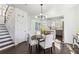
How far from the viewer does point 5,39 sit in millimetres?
2172

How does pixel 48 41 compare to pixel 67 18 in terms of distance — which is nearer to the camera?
pixel 67 18

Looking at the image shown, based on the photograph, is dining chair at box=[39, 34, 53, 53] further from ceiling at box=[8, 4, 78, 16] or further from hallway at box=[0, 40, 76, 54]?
ceiling at box=[8, 4, 78, 16]

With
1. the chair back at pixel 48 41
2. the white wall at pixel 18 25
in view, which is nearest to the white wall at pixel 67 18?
the chair back at pixel 48 41

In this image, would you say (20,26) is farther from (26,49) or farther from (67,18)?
(67,18)

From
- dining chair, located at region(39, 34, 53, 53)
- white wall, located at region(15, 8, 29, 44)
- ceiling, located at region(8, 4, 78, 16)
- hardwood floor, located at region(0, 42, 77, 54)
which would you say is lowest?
hardwood floor, located at region(0, 42, 77, 54)

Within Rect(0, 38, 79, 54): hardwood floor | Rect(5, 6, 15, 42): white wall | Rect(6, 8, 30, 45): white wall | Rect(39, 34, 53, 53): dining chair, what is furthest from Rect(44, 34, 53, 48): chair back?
Rect(5, 6, 15, 42): white wall

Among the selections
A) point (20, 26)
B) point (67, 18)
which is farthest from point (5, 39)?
point (67, 18)

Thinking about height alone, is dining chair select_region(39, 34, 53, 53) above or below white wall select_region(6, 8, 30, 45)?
below

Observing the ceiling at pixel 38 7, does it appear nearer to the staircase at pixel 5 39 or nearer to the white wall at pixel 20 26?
the white wall at pixel 20 26

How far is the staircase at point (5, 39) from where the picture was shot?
2.12 metres

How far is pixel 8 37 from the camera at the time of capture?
2.21 meters

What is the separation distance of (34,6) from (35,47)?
1030mm

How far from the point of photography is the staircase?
2.12 m
